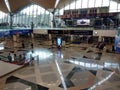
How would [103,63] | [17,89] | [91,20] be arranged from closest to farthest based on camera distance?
[17,89], [103,63], [91,20]

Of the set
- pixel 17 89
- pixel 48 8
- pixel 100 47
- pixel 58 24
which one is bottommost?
pixel 17 89

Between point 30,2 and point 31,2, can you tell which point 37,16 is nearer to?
point 31,2

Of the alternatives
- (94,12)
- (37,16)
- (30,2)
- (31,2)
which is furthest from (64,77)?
(30,2)

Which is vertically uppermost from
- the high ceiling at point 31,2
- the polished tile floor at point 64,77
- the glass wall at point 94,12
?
the high ceiling at point 31,2

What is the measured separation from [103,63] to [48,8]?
96.9 feet

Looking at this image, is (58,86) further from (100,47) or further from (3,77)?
(100,47)

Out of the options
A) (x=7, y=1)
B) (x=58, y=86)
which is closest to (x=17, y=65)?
(x=58, y=86)

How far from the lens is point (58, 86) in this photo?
1152 centimetres

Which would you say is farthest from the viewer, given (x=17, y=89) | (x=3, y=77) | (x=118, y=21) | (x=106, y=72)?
(x=118, y=21)

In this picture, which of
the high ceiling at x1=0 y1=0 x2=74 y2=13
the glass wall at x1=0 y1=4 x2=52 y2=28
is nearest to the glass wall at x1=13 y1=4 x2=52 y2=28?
the glass wall at x1=0 y1=4 x2=52 y2=28

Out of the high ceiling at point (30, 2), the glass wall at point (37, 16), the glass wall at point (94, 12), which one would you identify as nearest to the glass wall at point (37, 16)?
the glass wall at point (37, 16)

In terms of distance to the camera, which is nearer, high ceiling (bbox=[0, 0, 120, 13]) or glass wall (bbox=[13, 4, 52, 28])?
high ceiling (bbox=[0, 0, 120, 13])

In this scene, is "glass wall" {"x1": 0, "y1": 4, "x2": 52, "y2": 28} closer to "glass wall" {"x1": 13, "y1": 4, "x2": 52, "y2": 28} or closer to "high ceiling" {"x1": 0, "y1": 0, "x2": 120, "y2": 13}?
"glass wall" {"x1": 13, "y1": 4, "x2": 52, "y2": 28}

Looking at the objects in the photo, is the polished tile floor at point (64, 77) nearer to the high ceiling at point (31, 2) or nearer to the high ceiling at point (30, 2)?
the high ceiling at point (30, 2)
